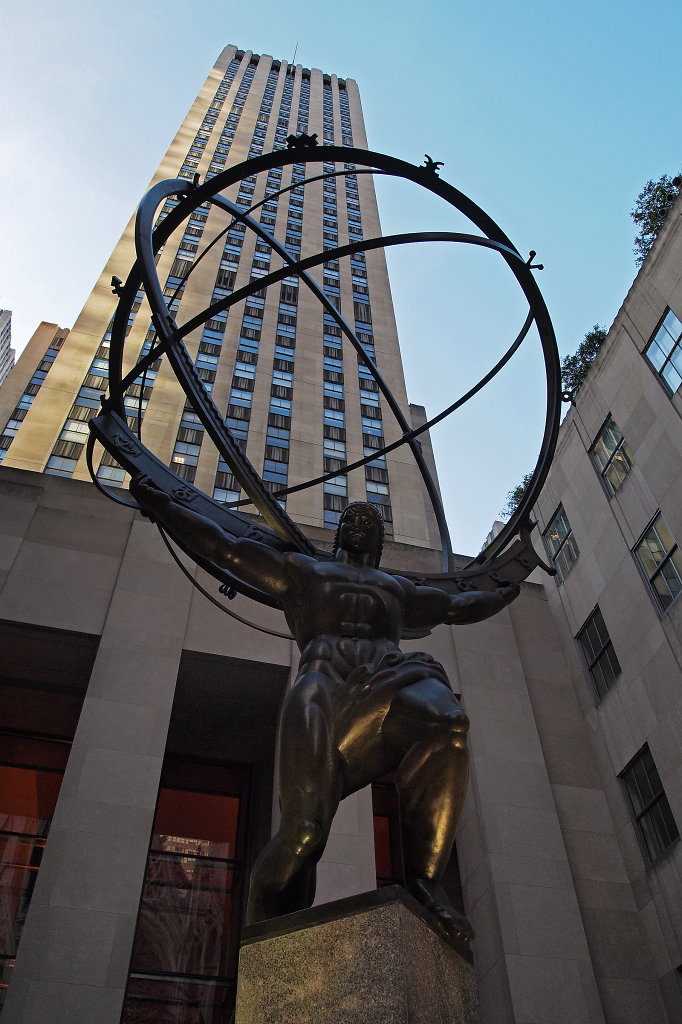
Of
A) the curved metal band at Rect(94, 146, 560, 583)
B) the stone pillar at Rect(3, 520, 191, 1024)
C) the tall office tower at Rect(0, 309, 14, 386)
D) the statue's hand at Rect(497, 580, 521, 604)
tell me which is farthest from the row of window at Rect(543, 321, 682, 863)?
the tall office tower at Rect(0, 309, 14, 386)

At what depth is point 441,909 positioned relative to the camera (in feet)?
12.2

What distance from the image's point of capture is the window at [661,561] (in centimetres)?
1577

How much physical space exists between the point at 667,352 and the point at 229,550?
48.4 feet

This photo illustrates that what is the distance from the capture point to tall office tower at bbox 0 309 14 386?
10938 cm

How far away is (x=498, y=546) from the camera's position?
6.74 metres

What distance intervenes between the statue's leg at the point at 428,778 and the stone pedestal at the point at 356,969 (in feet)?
1.28

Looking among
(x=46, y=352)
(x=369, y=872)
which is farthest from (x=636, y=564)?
(x=46, y=352)

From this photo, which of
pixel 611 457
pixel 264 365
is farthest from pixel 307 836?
pixel 264 365

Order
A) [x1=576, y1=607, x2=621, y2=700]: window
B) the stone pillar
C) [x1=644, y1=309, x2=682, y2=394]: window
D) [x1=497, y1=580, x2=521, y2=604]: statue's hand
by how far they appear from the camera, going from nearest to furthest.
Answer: [x1=497, y1=580, x2=521, y2=604]: statue's hand → the stone pillar → [x1=644, y1=309, x2=682, y2=394]: window → [x1=576, y1=607, x2=621, y2=700]: window

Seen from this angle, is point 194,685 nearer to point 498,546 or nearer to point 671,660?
point 671,660

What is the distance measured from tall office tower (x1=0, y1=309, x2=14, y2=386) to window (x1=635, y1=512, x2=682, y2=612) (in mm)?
103010

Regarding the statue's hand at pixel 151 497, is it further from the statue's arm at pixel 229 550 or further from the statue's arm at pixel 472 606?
the statue's arm at pixel 472 606

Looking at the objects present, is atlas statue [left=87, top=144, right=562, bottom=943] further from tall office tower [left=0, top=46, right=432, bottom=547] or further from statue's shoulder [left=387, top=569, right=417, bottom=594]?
tall office tower [left=0, top=46, right=432, bottom=547]

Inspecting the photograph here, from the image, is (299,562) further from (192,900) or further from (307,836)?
(192,900)
